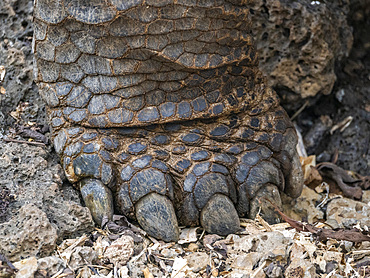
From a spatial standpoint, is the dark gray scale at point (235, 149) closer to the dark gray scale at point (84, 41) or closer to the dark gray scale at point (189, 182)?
the dark gray scale at point (189, 182)

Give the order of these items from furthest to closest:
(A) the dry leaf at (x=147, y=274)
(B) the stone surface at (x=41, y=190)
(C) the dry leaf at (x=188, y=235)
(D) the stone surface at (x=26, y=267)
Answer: (C) the dry leaf at (x=188, y=235) → (B) the stone surface at (x=41, y=190) → (A) the dry leaf at (x=147, y=274) → (D) the stone surface at (x=26, y=267)

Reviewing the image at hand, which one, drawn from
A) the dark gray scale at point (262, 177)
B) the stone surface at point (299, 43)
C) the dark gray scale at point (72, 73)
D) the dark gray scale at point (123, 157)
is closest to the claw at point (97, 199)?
the dark gray scale at point (123, 157)

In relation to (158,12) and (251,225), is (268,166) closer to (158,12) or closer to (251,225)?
(251,225)


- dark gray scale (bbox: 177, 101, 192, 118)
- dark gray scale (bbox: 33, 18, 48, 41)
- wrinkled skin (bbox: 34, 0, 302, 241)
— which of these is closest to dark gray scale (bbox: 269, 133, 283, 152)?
wrinkled skin (bbox: 34, 0, 302, 241)

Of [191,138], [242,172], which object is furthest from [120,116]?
[242,172]

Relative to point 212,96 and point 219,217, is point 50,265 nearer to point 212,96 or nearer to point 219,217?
point 219,217

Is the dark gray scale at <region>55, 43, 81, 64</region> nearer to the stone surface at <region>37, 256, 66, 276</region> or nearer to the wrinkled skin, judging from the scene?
the wrinkled skin
